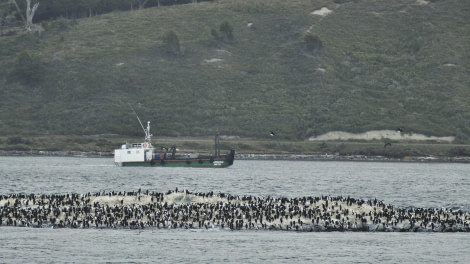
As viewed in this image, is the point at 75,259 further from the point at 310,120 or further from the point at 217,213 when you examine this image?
the point at 310,120

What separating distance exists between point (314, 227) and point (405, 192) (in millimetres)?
40225

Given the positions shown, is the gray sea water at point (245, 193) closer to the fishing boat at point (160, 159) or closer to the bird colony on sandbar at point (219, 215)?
the bird colony on sandbar at point (219, 215)

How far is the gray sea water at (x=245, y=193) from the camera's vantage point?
57.4m

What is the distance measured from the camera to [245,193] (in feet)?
318

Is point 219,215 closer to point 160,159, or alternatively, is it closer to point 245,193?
point 245,193

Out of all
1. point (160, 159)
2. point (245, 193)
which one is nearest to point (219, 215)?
point (245, 193)

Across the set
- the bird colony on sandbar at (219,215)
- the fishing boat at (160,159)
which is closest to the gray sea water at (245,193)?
the bird colony on sandbar at (219,215)

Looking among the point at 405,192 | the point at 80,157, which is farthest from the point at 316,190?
the point at 80,157

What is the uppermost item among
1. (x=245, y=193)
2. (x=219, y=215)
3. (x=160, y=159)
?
→ (x=160, y=159)

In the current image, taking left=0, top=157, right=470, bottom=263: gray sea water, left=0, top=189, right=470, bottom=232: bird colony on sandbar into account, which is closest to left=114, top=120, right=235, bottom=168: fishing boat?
left=0, top=157, right=470, bottom=263: gray sea water

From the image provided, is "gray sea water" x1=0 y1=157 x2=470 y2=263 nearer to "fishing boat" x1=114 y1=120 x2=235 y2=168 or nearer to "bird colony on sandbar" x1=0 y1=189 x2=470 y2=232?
"bird colony on sandbar" x1=0 y1=189 x2=470 y2=232

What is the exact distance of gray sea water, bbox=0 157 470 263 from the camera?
5744 cm

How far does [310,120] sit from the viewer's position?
634 ft

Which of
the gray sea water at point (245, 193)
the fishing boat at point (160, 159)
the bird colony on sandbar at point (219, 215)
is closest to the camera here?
the gray sea water at point (245, 193)
